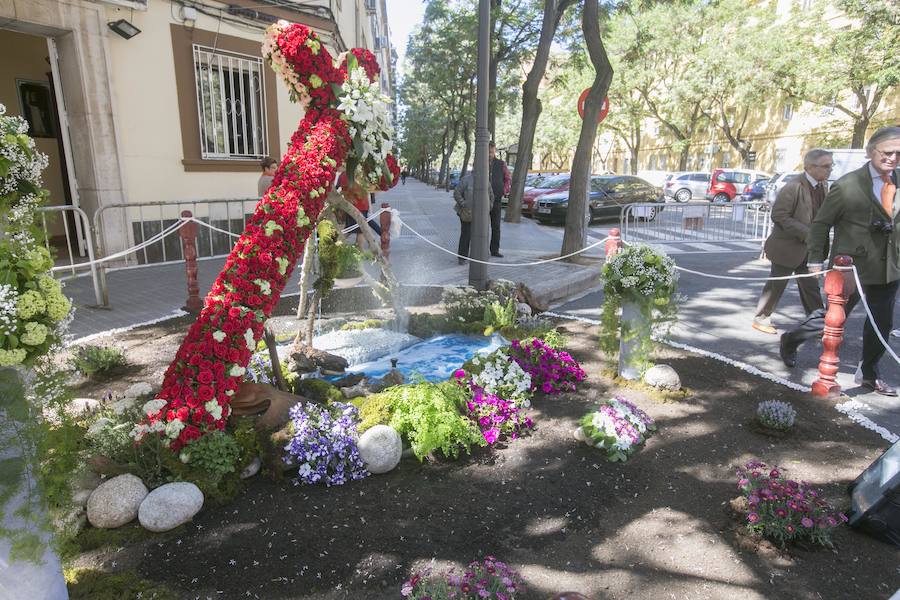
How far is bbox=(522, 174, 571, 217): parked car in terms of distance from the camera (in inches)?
812

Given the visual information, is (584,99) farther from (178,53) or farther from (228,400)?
(228,400)

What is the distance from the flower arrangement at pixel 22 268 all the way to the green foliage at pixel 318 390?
7.94 ft

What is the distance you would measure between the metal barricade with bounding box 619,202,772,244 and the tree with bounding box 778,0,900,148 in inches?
518

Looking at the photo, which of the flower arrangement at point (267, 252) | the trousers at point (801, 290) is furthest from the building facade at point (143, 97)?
the trousers at point (801, 290)

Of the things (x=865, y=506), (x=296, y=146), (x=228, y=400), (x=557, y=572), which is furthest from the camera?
(x=296, y=146)

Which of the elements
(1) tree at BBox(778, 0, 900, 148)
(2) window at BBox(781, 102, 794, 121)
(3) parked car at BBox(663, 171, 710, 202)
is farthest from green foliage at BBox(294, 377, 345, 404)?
(2) window at BBox(781, 102, 794, 121)

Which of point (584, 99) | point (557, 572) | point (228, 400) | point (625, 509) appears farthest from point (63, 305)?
point (584, 99)

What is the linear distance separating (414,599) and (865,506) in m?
2.48

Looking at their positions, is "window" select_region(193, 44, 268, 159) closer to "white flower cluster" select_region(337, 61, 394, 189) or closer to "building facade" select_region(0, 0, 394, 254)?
"building facade" select_region(0, 0, 394, 254)

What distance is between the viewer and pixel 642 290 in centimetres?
480

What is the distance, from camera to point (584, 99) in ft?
31.5

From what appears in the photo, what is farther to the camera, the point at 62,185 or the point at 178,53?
the point at 62,185

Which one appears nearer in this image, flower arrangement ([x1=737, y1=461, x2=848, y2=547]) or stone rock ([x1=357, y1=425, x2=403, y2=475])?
flower arrangement ([x1=737, y1=461, x2=848, y2=547])

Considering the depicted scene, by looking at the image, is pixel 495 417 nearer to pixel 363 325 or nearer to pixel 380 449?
pixel 380 449
